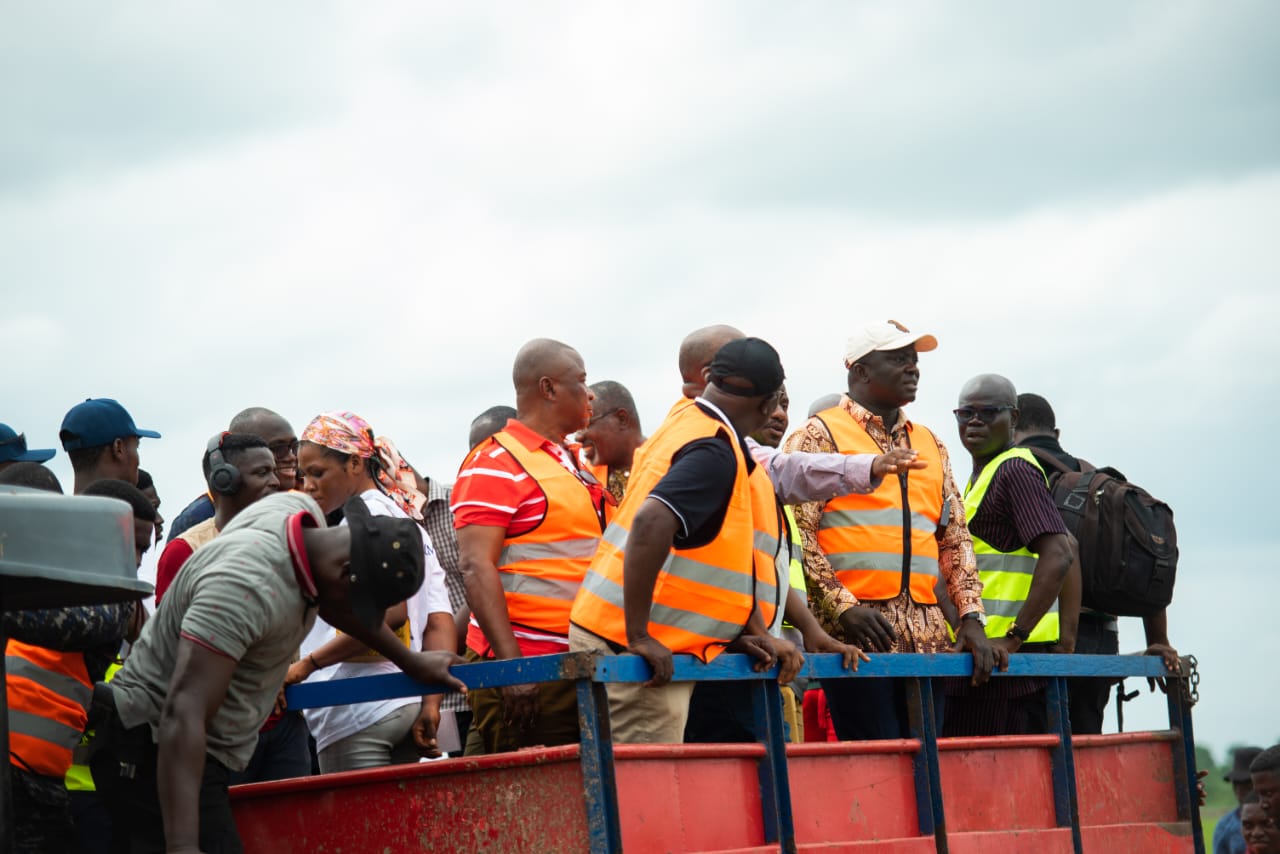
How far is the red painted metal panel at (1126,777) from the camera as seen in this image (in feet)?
20.1

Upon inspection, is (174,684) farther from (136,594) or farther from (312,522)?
(136,594)

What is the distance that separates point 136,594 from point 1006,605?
4.58 m

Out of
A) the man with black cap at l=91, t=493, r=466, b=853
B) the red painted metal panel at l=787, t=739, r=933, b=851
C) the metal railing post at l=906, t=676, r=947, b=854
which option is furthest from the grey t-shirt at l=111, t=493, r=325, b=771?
the metal railing post at l=906, t=676, r=947, b=854

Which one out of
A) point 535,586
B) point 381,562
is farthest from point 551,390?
point 381,562

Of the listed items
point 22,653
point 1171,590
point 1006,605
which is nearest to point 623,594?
point 22,653

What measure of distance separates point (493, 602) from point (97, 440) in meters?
1.88

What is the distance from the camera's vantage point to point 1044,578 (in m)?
6.49

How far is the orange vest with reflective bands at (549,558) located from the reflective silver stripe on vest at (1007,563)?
2259 millimetres

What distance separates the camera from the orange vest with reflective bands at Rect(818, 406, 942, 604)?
604 cm

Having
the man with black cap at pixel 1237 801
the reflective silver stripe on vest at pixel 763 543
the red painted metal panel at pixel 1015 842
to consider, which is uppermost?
the reflective silver stripe on vest at pixel 763 543

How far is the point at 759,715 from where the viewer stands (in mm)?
4820

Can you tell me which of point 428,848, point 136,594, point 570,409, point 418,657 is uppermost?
point 570,409

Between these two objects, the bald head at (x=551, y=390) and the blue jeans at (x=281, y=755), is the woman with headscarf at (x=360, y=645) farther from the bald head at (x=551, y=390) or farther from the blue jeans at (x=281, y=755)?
the bald head at (x=551, y=390)

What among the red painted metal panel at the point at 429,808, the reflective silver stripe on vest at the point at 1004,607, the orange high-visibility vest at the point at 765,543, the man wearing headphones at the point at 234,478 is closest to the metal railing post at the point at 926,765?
the orange high-visibility vest at the point at 765,543
